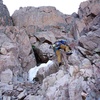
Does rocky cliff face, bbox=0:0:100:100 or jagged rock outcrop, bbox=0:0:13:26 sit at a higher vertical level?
jagged rock outcrop, bbox=0:0:13:26

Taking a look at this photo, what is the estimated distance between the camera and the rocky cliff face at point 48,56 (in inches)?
480

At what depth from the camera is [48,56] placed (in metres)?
26.9

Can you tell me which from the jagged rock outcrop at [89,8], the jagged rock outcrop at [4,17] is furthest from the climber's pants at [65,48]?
the jagged rock outcrop at [4,17]

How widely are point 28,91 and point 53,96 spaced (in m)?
3.49

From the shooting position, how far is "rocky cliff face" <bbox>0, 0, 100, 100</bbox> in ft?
40.0

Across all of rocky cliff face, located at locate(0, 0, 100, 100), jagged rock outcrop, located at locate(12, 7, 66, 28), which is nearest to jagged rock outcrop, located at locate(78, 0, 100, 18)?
rocky cliff face, located at locate(0, 0, 100, 100)

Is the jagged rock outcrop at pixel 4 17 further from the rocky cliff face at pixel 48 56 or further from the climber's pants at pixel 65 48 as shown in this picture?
the climber's pants at pixel 65 48

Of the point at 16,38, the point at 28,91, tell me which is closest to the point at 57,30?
the point at 16,38

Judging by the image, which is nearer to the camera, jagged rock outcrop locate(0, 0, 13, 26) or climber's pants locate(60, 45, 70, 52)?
climber's pants locate(60, 45, 70, 52)

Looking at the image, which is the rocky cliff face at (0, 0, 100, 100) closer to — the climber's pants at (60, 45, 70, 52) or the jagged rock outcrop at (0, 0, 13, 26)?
the jagged rock outcrop at (0, 0, 13, 26)

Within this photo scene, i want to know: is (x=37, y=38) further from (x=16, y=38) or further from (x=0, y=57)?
(x=0, y=57)

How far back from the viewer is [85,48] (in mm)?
14227

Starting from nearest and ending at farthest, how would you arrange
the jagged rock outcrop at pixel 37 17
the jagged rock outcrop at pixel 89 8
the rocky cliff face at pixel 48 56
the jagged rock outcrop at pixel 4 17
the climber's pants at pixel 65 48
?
the rocky cliff face at pixel 48 56 < the climber's pants at pixel 65 48 < the jagged rock outcrop at pixel 89 8 < the jagged rock outcrop at pixel 4 17 < the jagged rock outcrop at pixel 37 17

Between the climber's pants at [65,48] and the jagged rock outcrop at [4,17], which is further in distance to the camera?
the jagged rock outcrop at [4,17]
